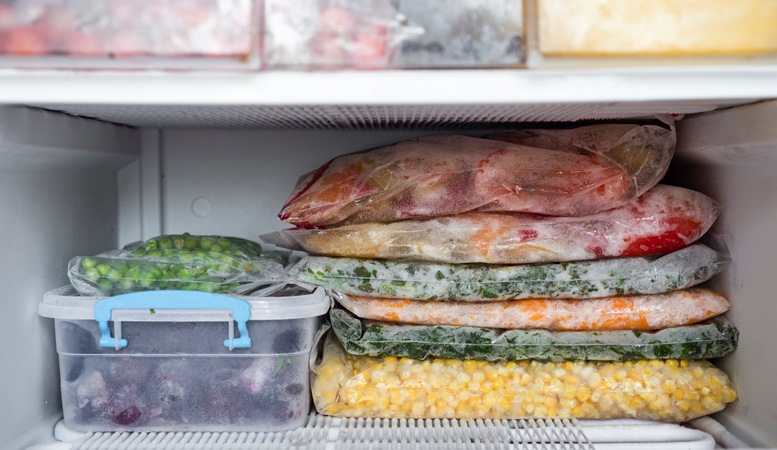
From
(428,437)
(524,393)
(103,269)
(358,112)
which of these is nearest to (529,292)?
(524,393)

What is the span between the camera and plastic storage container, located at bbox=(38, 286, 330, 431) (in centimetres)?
86

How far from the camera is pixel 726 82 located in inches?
26.6

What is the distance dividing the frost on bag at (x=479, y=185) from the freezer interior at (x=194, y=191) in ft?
0.21

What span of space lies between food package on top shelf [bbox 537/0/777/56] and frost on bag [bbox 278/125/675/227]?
10.8 inches

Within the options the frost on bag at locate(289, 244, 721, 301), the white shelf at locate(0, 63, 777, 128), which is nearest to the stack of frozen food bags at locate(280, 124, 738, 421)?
the frost on bag at locate(289, 244, 721, 301)

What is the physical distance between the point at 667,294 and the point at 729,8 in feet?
1.39

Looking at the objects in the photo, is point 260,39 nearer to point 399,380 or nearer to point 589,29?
point 589,29

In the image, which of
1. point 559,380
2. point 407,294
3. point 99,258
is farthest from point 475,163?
point 99,258

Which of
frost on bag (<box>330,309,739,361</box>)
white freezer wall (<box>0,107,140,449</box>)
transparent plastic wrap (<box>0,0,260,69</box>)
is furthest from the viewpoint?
frost on bag (<box>330,309,739,361</box>)

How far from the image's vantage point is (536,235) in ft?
2.99

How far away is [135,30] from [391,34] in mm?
258

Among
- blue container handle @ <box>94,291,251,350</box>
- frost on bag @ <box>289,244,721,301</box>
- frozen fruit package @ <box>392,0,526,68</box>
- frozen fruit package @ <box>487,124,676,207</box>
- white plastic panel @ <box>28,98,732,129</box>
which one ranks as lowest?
blue container handle @ <box>94,291,251,350</box>

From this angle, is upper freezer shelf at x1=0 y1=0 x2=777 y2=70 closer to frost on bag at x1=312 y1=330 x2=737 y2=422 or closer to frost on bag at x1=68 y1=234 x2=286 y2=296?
frost on bag at x1=68 y1=234 x2=286 y2=296

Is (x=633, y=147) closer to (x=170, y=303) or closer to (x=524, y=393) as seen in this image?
(x=524, y=393)
